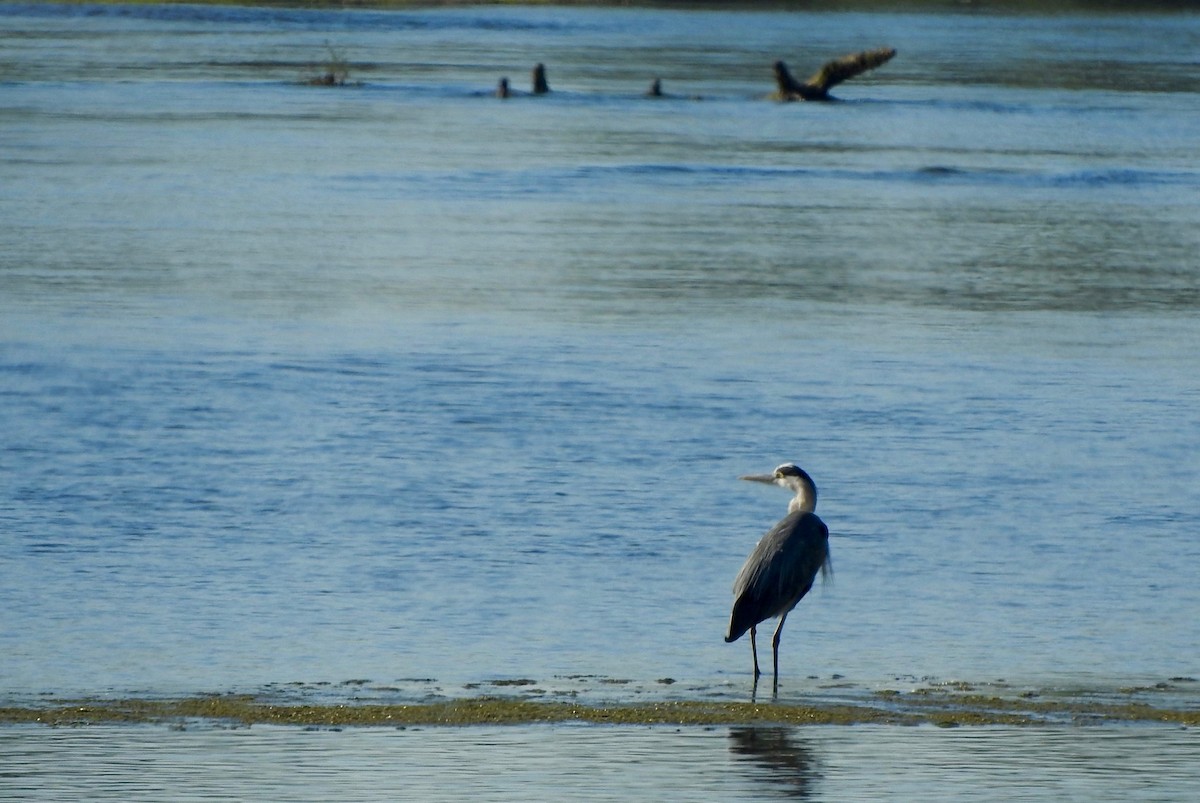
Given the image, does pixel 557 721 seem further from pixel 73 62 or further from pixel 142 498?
pixel 73 62

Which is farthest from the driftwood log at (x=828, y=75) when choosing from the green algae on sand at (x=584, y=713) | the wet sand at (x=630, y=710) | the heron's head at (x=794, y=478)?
the green algae on sand at (x=584, y=713)

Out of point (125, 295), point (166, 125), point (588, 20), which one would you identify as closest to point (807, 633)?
point (125, 295)

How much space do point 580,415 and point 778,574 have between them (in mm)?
6279

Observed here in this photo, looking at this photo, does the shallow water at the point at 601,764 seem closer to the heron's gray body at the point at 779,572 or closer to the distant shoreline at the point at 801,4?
the heron's gray body at the point at 779,572

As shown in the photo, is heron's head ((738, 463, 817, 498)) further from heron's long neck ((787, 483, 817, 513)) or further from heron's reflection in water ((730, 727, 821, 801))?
heron's reflection in water ((730, 727, 821, 801))

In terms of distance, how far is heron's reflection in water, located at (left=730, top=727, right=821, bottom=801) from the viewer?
7395 mm

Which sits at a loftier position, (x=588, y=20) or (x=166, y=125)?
(x=588, y=20)

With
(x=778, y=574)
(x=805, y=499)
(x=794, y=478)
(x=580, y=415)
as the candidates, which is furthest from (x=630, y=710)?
(x=580, y=415)

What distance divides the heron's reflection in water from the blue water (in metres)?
0.72

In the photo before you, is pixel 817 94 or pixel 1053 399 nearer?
pixel 1053 399

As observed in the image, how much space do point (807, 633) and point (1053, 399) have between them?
678 cm

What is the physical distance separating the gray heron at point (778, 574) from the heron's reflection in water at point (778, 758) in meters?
0.78

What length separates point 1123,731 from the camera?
812 centimetres

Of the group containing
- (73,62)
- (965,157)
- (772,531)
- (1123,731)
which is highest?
(73,62)
